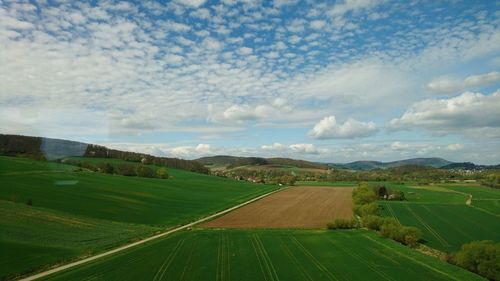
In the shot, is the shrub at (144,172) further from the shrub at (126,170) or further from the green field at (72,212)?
the green field at (72,212)

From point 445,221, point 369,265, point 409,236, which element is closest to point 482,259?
point 369,265

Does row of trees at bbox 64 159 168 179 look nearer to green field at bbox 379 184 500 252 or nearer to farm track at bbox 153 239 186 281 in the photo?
green field at bbox 379 184 500 252

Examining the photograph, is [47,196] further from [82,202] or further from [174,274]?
[174,274]

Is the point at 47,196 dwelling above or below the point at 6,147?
below

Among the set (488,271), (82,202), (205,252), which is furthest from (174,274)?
(82,202)

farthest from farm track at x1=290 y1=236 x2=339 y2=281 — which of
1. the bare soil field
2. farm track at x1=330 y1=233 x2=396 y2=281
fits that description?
the bare soil field

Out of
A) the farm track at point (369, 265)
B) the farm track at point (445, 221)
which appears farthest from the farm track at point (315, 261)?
the farm track at point (445, 221)
